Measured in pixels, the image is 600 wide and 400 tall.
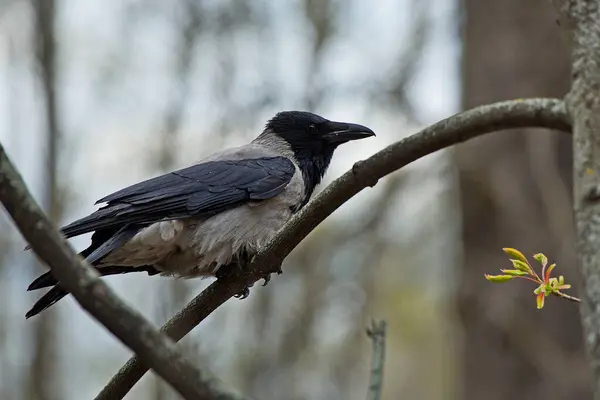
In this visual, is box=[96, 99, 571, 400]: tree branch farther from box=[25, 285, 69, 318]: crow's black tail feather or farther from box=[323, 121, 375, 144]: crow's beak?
box=[323, 121, 375, 144]: crow's beak

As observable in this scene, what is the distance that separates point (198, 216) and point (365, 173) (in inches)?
102

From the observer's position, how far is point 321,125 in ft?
21.1

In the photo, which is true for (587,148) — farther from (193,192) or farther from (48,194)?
(48,194)

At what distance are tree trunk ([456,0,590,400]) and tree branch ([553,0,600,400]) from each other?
19.8 ft

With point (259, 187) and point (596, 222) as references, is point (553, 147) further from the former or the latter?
point (596, 222)

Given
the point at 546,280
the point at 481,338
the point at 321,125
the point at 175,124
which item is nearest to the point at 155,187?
the point at 321,125

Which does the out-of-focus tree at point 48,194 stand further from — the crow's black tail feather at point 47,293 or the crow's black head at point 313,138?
the crow's black tail feather at point 47,293

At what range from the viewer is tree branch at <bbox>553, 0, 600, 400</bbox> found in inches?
68.6

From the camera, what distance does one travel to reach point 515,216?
8.37 meters

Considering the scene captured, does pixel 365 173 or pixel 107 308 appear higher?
pixel 365 173

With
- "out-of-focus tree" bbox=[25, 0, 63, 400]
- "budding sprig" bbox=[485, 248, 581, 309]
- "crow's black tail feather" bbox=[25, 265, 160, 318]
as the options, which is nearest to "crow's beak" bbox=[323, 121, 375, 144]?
"crow's black tail feather" bbox=[25, 265, 160, 318]

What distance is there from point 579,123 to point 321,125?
4510mm

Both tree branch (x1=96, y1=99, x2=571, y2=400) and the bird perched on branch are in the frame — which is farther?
the bird perched on branch

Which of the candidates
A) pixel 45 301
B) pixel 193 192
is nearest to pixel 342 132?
pixel 193 192
